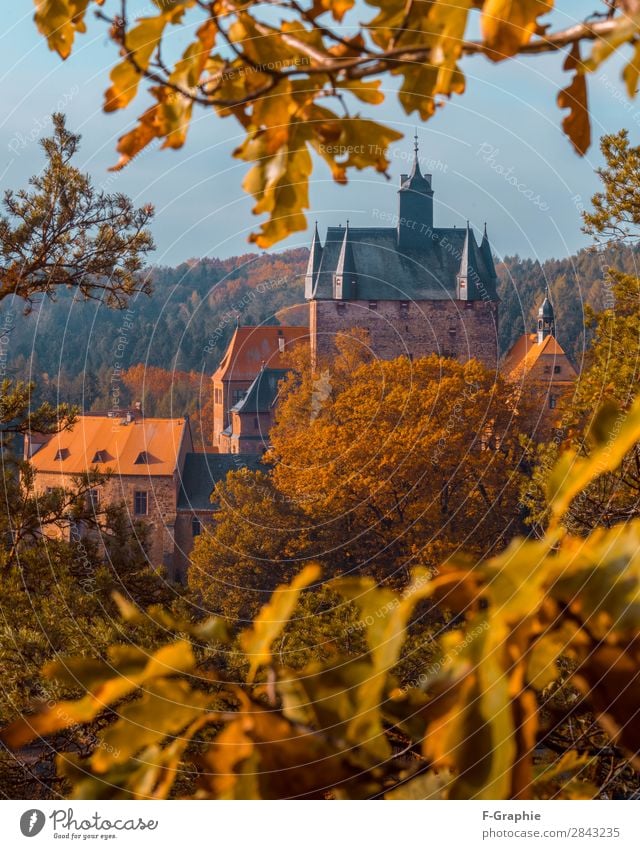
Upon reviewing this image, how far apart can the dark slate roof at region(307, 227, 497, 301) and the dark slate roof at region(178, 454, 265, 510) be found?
6.84ft

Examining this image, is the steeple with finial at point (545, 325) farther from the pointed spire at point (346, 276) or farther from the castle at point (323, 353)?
the pointed spire at point (346, 276)

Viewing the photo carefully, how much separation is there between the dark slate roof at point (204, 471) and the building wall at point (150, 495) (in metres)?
0.13

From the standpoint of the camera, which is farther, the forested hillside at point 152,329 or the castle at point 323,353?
the castle at point 323,353

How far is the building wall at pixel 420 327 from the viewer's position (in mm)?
9469

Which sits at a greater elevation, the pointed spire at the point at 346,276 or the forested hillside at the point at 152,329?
the pointed spire at the point at 346,276

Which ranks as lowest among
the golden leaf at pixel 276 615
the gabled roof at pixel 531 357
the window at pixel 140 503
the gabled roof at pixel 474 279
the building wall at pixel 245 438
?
the golden leaf at pixel 276 615

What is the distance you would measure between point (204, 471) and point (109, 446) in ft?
7.74

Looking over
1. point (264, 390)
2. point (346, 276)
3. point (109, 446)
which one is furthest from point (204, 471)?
point (346, 276)

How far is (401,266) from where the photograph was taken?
463 inches

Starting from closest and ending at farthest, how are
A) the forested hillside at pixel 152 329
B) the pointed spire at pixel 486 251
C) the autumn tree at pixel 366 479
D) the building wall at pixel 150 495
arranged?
the forested hillside at pixel 152 329, the pointed spire at pixel 486 251, the building wall at pixel 150 495, the autumn tree at pixel 366 479

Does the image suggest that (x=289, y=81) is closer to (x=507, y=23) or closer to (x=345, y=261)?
(x=507, y=23)

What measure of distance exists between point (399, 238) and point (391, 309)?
993mm

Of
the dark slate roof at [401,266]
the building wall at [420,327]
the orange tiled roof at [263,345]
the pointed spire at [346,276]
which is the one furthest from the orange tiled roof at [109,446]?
the pointed spire at [346,276]

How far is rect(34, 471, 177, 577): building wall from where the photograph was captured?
17.8 ft
